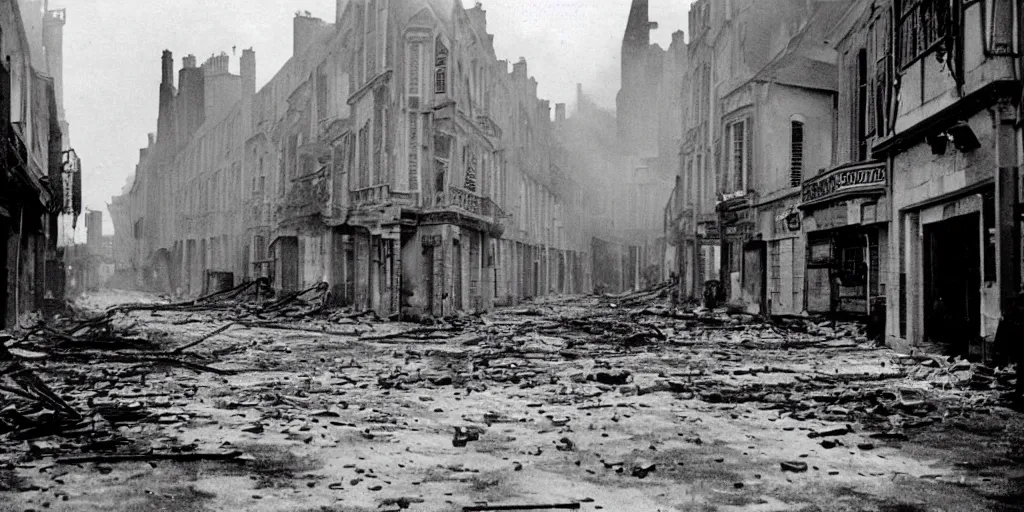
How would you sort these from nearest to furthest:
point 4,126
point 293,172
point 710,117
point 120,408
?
point 120,408 → point 4,126 → point 710,117 → point 293,172

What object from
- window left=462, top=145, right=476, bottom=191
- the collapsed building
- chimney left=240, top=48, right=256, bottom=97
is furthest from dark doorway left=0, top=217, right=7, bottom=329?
chimney left=240, top=48, right=256, bottom=97

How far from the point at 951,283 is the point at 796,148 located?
46.6 feet

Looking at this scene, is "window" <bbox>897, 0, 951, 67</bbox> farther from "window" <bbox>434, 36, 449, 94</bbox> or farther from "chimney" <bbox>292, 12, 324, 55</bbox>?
"chimney" <bbox>292, 12, 324, 55</bbox>

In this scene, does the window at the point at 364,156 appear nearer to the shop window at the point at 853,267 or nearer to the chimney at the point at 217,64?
the shop window at the point at 853,267

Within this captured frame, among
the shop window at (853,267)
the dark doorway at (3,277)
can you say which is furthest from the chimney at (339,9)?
the shop window at (853,267)

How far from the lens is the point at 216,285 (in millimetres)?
38219

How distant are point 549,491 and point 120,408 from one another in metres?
5.14

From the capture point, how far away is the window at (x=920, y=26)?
1203 centimetres

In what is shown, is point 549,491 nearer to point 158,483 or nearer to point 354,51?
point 158,483

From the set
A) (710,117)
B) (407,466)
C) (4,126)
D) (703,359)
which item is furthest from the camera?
(710,117)

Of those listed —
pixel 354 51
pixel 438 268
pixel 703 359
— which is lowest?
pixel 703 359

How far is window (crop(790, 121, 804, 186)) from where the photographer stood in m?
26.1

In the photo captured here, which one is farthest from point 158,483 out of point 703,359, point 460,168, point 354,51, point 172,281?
point 172,281

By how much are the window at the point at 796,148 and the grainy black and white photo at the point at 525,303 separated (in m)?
0.15
